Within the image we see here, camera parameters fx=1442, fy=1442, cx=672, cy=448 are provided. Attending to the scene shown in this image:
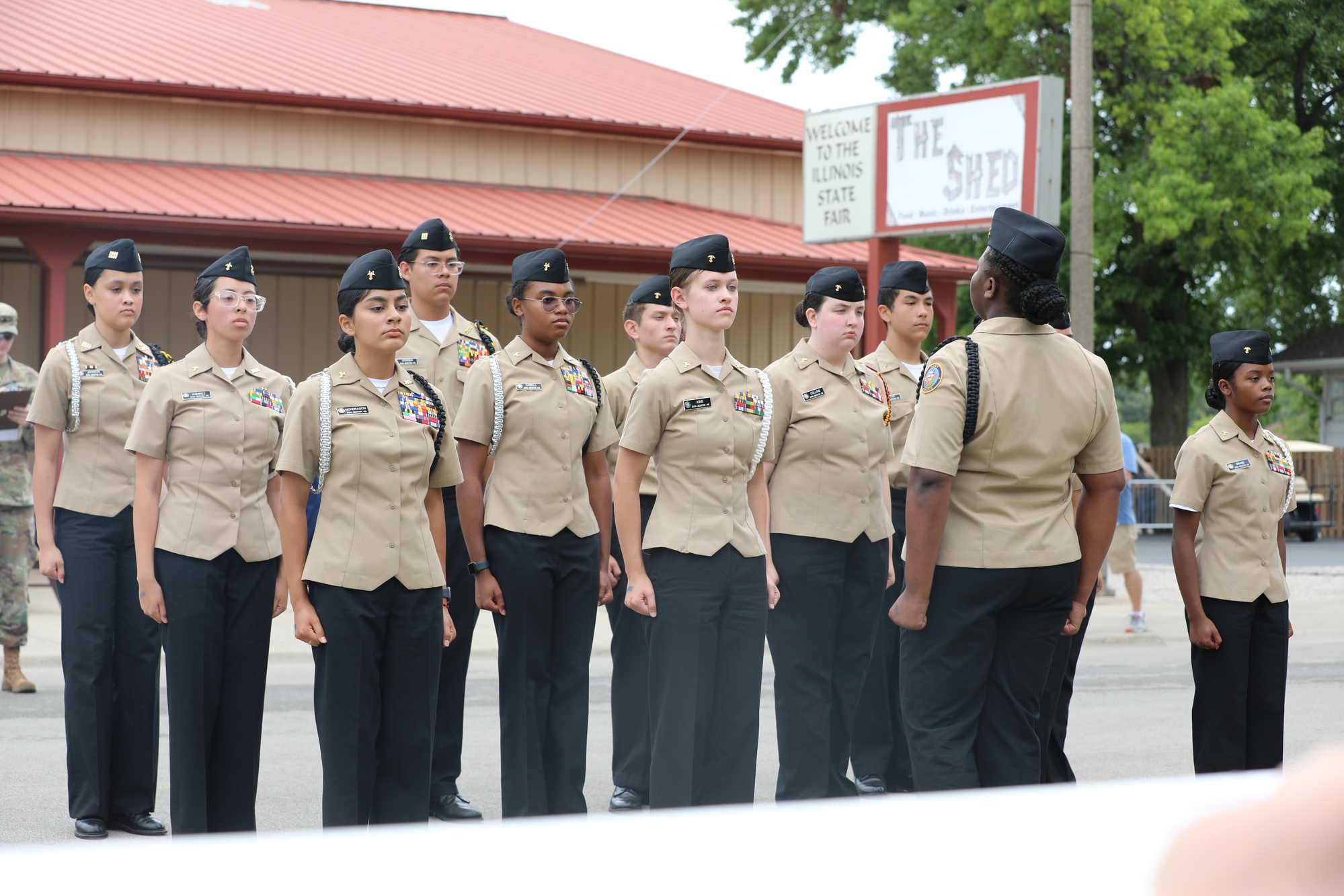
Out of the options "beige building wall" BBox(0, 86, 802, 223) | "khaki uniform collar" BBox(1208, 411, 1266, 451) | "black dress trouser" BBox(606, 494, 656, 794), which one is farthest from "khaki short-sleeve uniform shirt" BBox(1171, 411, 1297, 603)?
"beige building wall" BBox(0, 86, 802, 223)

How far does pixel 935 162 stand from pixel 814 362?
28.1 ft

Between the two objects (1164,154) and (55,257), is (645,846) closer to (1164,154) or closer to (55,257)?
(55,257)

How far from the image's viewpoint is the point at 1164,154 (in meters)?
26.5

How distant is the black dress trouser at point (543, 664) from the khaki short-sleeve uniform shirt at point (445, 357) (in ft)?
2.85

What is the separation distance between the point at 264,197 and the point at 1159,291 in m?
19.8

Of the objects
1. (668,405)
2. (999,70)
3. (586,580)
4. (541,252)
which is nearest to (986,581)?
(668,405)

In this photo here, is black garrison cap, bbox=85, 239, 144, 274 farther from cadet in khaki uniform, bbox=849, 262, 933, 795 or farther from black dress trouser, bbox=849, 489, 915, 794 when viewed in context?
black dress trouser, bbox=849, 489, 915, 794

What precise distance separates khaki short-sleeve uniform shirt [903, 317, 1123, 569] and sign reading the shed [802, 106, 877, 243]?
10516 millimetres

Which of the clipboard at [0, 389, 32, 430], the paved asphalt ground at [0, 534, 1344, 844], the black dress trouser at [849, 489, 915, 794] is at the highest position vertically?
the clipboard at [0, 389, 32, 430]

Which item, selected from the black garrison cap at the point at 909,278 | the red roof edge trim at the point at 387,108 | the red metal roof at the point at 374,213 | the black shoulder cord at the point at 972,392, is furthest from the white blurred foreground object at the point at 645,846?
the red roof edge trim at the point at 387,108

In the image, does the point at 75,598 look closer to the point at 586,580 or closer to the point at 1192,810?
the point at 586,580

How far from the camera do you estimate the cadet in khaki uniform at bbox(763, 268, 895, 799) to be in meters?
5.48

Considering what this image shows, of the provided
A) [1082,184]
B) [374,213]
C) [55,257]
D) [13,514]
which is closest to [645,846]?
[13,514]

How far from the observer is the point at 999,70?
28.4m
